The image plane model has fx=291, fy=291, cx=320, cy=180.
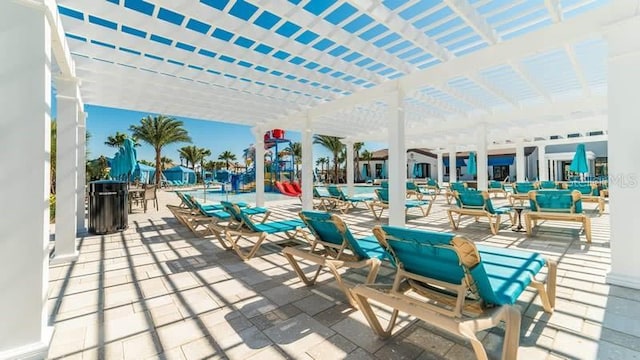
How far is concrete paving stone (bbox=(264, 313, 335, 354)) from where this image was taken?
7.78 feet

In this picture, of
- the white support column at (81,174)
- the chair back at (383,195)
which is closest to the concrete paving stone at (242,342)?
the white support column at (81,174)

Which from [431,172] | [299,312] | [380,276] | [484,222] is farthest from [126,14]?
[431,172]

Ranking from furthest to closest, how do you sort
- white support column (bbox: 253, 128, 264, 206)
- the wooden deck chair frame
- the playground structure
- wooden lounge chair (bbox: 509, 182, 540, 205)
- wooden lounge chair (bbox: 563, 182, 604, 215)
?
the playground structure
white support column (bbox: 253, 128, 264, 206)
wooden lounge chair (bbox: 509, 182, 540, 205)
wooden lounge chair (bbox: 563, 182, 604, 215)
the wooden deck chair frame

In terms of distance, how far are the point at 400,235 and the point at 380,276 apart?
6.21 feet

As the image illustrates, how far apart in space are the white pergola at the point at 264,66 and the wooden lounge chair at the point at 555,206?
259 cm

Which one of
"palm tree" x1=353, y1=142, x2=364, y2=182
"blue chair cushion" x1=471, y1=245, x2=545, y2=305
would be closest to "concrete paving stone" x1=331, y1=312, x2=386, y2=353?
Result: "blue chair cushion" x1=471, y1=245, x2=545, y2=305

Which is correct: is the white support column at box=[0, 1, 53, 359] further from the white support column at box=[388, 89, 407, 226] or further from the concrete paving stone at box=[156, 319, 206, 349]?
the white support column at box=[388, 89, 407, 226]

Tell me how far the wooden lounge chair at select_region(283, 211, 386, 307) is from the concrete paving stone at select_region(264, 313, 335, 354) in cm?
48

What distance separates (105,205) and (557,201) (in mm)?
10410

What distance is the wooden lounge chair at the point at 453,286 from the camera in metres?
1.94

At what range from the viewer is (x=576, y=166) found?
13.5 metres

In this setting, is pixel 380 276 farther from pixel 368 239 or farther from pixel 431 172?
pixel 431 172

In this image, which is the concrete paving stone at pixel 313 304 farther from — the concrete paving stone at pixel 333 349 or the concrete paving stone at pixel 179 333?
the concrete paving stone at pixel 179 333

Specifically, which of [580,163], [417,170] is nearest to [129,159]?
[580,163]
